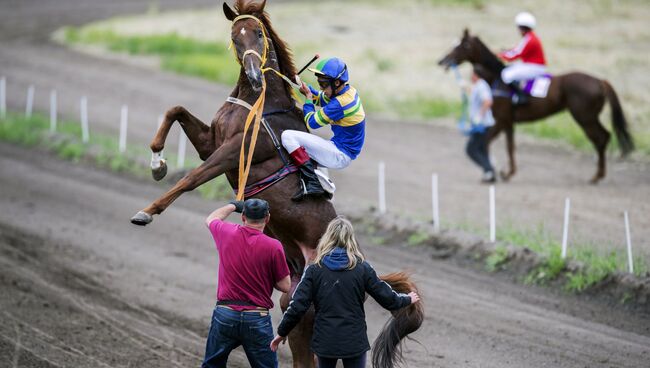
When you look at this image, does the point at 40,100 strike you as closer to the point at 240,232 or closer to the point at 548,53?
the point at 548,53

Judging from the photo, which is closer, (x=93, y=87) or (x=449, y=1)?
(x=93, y=87)

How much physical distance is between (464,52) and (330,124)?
12.9 meters

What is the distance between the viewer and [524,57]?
2066 centimetres

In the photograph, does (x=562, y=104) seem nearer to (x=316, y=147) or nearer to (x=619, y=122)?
(x=619, y=122)

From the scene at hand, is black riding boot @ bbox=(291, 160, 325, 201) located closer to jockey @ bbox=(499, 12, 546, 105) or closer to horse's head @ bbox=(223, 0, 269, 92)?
horse's head @ bbox=(223, 0, 269, 92)

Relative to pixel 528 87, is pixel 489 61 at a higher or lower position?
higher

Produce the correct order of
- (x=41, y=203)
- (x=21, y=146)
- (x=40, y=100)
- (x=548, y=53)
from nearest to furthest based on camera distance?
1. (x=41, y=203)
2. (x=21, y=146)
3. (x=40, y=100)
4. (x=548, y=53)

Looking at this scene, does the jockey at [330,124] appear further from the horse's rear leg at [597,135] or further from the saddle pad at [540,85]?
the horse's rear leg at [597,135]

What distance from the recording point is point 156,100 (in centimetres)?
2762

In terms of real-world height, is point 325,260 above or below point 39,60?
above

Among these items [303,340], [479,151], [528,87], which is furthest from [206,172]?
[528,87]

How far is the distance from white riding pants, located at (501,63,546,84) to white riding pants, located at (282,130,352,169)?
12.2m

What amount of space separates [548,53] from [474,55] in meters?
11.7

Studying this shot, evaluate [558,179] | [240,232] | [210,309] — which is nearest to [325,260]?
[240,232]
